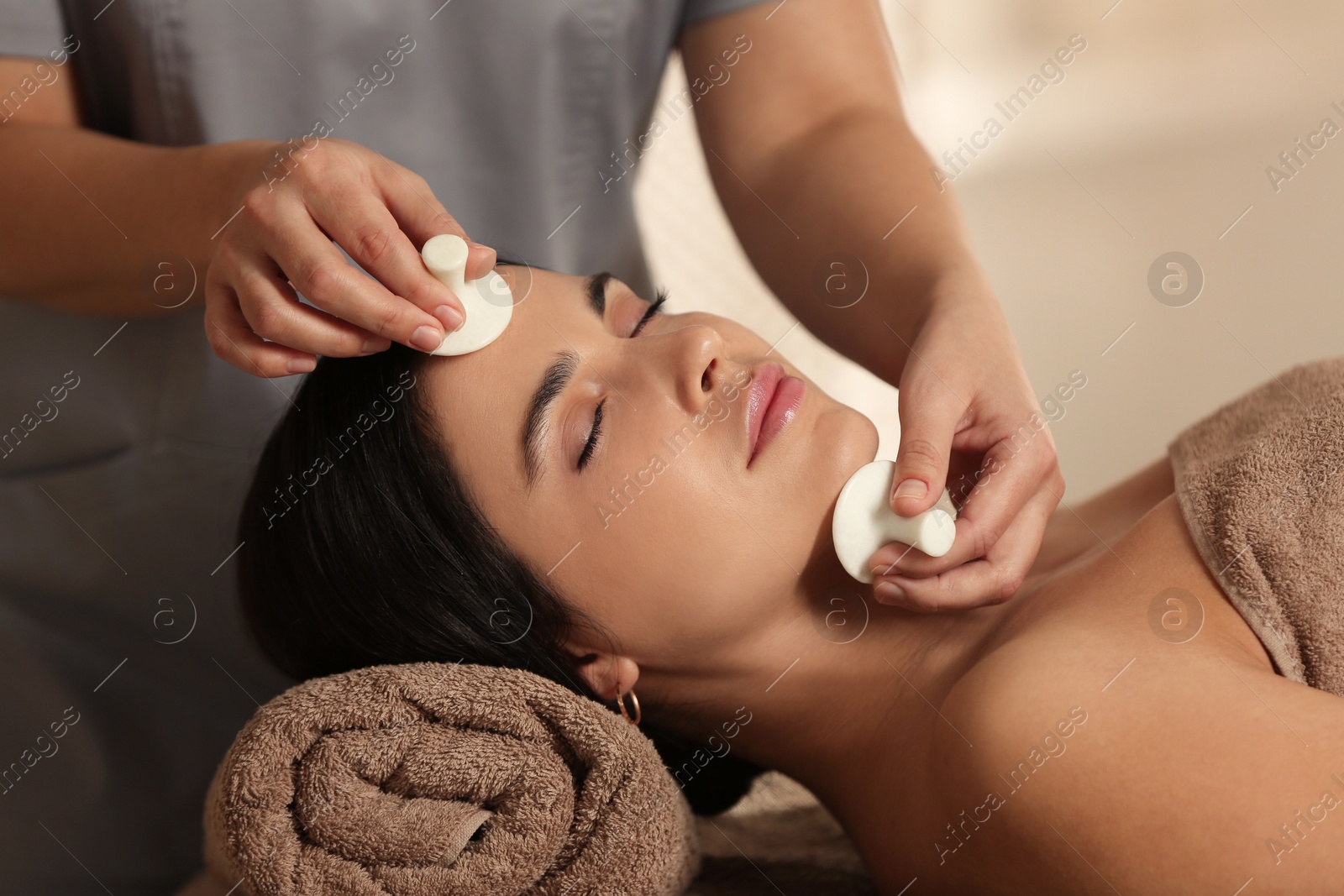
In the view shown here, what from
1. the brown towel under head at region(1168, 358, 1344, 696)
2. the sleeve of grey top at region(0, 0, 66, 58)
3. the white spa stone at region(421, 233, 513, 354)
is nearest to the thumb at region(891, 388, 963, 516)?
the brown towel under head at region(1168, 358, 1344, 696)

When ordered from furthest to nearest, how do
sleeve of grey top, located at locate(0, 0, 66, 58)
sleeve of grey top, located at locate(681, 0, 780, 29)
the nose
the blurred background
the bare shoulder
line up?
the blurred background → sleeve of grey top, located at locate(681, 0, 780, 29) → sleeve of grey top, located at locate(0, 0, 66, 58) → the nose → the bare shoulder

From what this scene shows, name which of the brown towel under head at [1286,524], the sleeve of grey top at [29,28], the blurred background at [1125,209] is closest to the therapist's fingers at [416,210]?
the sleeve of grey top at [29,28]

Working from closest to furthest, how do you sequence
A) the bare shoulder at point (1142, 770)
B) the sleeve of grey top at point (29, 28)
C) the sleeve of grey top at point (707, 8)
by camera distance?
the bare shoulder at point (1142, 770) < the sleeve of grey top at point (29, 28) < the sleeve of grey top at point (707, 8)

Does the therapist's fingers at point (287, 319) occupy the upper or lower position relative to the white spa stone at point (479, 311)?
upper

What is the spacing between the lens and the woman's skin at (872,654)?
663mm

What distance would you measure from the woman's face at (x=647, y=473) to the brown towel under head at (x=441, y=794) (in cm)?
11

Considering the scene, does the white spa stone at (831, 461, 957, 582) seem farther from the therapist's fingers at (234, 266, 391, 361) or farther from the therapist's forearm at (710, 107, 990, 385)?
the therapist's fingers at (234, 266, 391, 361)

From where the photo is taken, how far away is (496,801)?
30.5 inches

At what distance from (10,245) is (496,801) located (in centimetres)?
79

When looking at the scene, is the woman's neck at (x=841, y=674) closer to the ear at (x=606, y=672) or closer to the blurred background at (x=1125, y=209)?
the ear at (x=606, y=672)

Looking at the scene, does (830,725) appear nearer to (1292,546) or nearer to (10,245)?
(1292,546)

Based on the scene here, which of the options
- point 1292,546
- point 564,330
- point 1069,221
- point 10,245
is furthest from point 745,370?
point 1069,221

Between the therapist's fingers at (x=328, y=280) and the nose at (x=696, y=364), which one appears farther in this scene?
the nose at (x=696, y=364)

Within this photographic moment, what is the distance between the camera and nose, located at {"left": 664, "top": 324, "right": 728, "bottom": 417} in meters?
0.85
